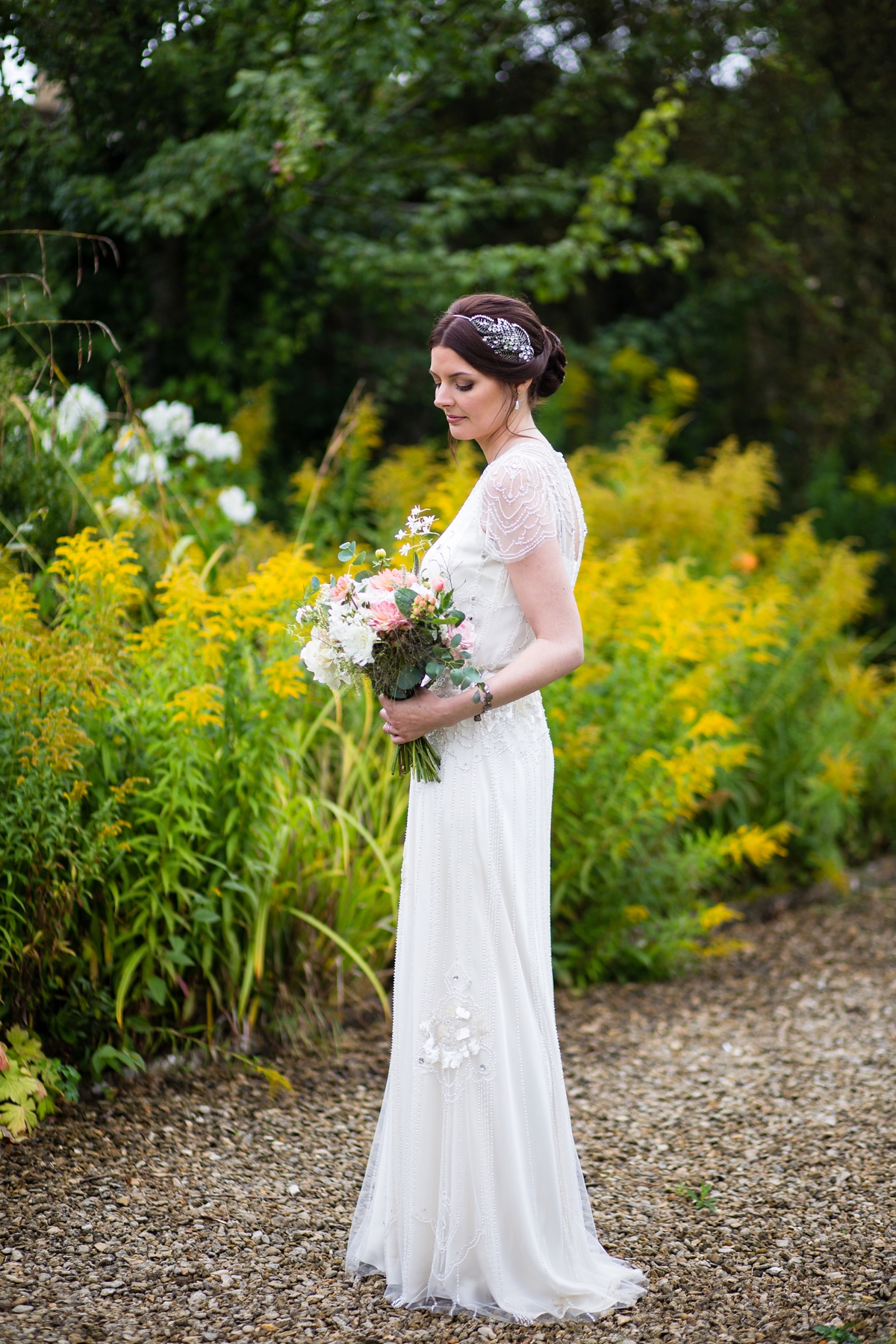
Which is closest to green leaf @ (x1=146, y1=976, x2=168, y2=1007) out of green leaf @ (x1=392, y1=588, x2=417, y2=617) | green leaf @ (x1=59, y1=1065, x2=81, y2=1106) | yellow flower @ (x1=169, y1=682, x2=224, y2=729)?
green leaf @ (x1=59, y1=1065, x2=81, y2=1106)

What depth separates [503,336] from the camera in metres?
Result: 2.36

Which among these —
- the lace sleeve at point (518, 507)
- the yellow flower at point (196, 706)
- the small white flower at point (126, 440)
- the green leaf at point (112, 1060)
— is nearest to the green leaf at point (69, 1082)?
the green leaf at point (112, 1060)

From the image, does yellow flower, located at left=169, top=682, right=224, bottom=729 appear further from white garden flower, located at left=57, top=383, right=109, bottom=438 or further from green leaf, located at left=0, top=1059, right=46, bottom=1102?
white garden flower, located at left=57, top=383, right=109, bottom=438

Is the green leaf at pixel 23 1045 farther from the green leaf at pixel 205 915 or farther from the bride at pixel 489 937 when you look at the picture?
the bride at pixel 489 937

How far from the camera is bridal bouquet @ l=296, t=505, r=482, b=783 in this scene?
2273mm

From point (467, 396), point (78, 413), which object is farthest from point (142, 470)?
point (467, 396)

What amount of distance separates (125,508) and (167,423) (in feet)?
4.03

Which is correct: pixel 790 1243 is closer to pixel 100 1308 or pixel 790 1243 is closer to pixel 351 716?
pixel 100 1308

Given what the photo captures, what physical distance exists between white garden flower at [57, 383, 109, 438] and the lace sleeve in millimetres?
3104

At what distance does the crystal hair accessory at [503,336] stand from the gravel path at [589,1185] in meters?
2.07

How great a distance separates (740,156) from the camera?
9000 mm

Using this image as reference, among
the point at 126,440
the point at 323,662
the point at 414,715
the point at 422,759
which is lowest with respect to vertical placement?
the point at 422,759

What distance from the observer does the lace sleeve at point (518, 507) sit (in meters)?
2.29

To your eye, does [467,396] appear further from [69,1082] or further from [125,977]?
[69,1082]
